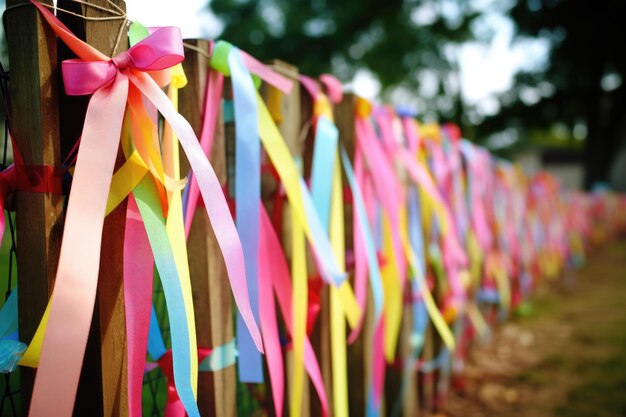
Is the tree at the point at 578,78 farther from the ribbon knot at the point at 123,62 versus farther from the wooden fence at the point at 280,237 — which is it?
the ribbon knot at the point at 123,62

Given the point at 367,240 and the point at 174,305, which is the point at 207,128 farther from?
the point at 367,240

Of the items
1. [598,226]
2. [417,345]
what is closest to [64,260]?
[417,345]

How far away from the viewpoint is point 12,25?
810mm

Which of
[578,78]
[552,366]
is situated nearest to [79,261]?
[552,366]

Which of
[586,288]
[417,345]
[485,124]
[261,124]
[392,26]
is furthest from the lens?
[485,124]

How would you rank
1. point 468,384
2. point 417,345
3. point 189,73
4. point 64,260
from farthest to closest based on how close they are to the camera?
point 468,384 → point 417,345 → point 189,73 → point 64,260

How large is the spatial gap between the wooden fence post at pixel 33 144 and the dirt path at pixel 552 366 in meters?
2.16

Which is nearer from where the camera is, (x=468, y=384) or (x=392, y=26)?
(x=468, y=384)

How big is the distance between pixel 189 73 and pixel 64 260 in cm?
54

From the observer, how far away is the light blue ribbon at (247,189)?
→ 1110mm

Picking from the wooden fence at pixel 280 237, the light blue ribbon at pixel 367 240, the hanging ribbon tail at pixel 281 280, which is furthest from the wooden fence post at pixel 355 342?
the hanging ribbon tail at pixel 281 280

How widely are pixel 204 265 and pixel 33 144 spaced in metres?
0.44

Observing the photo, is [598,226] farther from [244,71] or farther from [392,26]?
[244,71]

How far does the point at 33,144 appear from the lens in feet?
2.68
